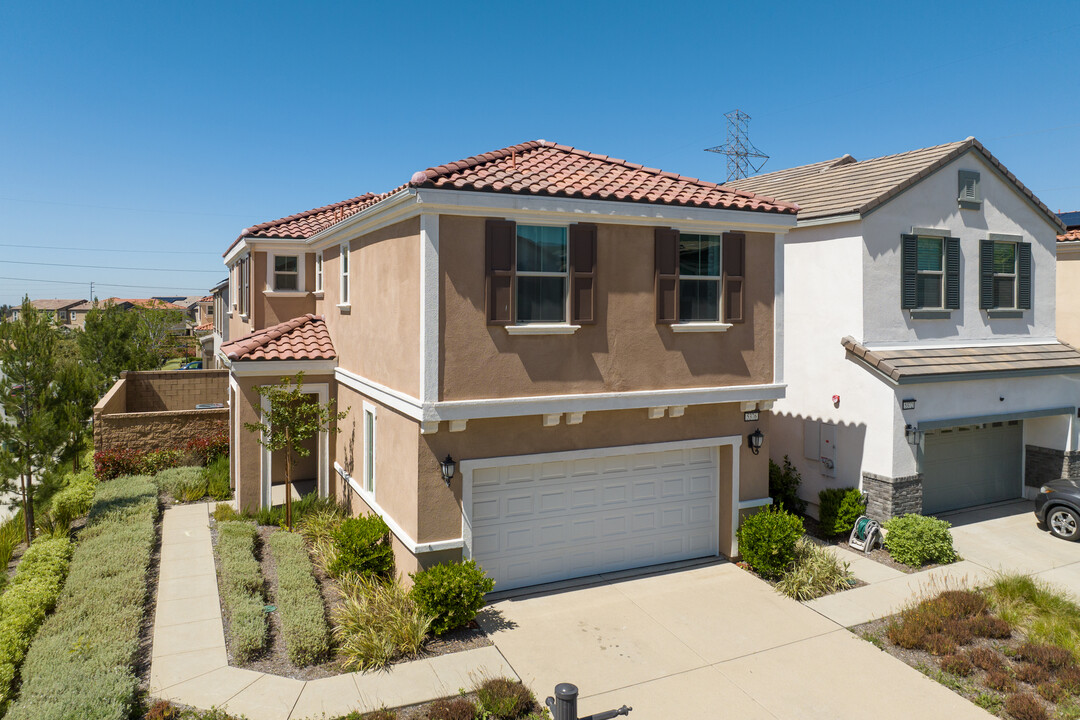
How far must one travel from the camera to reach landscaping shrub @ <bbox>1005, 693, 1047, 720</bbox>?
7145 mm

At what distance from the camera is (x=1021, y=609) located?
962 centimetres

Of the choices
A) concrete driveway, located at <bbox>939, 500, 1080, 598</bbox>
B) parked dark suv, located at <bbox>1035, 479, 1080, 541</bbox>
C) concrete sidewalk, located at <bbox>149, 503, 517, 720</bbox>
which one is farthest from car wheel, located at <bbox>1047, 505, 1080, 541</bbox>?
concrete sidewalk, located at <bbox>149, 503, 517, 720</bbox>

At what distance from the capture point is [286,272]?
16703 millimetres

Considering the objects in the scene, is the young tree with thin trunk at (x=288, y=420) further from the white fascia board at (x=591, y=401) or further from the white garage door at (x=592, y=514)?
the white fascia board at (x=591, y=401)

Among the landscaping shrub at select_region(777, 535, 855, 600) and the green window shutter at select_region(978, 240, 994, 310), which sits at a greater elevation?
the green window shutter at select_region(978, 240, 994, 310)

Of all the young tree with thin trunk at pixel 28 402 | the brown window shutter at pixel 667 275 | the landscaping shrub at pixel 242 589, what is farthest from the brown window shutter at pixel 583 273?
the young tree with thin trunk at pixel 28 402

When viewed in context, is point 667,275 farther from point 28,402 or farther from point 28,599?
point 28,402

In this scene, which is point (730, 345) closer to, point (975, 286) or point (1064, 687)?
point (1064, 687)

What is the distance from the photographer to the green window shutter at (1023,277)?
15.2m

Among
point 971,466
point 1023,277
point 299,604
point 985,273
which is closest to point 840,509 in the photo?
point 971,466

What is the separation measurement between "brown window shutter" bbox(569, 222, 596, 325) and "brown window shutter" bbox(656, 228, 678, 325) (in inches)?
45.9

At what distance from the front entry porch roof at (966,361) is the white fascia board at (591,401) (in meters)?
2.61

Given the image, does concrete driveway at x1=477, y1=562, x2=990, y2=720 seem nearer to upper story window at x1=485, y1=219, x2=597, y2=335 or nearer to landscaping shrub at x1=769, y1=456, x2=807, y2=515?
landscaping shrub at x1=769, y1=456, x2=807, y2=515

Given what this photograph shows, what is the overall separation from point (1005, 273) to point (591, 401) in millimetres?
11189
